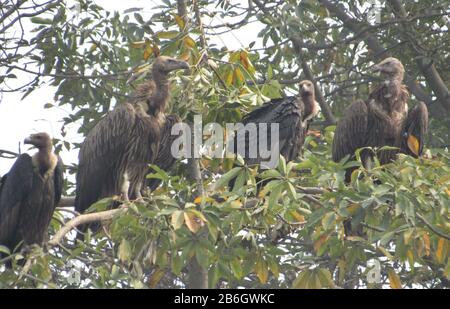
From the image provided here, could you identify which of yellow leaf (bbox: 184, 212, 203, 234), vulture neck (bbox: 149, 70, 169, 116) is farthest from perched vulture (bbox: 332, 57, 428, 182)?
yellow leaf (bbox: 184, 212, 203, 234)

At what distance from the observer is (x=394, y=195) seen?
6.81 meters

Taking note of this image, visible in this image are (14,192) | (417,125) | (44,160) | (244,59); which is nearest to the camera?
(14,192)

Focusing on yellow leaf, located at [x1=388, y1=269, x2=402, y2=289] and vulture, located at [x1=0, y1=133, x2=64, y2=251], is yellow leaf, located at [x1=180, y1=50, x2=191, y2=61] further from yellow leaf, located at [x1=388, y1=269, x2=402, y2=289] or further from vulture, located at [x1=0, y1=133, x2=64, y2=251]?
yellow leaf, located at [x1=388, y1=269, x2=402, y2=289]

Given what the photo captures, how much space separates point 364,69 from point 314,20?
81 centimetres

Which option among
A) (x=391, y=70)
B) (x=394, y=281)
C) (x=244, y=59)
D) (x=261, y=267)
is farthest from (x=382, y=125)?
(x=261, y=267)

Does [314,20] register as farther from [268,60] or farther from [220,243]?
[220,243]

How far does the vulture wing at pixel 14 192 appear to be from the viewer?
8.21 m

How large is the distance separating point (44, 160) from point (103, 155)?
1090 millimetres

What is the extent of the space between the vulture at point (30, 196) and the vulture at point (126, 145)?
79 cm

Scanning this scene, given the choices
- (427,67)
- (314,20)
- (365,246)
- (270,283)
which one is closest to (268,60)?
(314,20)
